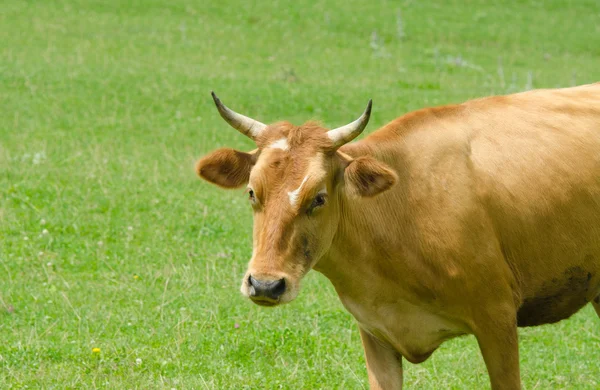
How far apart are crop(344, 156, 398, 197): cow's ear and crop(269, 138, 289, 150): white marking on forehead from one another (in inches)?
17.0

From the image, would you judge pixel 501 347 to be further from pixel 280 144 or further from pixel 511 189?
pixel 280 144

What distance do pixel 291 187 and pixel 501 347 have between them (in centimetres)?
184

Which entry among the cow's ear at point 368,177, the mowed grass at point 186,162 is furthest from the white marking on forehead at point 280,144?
the mowed grass at point 186,162

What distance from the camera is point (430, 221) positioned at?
656cm

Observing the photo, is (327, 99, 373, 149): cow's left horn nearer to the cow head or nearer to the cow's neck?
the cow head

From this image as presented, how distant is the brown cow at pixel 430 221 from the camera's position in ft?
20.1

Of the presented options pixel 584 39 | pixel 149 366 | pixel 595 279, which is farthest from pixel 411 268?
pixel 584 39

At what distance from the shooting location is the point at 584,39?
96.4ft

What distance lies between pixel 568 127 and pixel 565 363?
2232mm

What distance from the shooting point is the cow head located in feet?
19.3

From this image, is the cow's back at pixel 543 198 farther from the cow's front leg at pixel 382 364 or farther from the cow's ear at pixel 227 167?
the cow's ear at pixel 227 167

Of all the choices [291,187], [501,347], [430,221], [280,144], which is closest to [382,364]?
[501,347]

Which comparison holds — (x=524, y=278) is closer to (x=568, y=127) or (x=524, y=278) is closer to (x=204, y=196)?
(x=568, y=127)

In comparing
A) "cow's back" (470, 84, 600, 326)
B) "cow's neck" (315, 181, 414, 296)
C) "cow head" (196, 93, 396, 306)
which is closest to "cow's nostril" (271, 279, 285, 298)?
"cow head" (196, 93, 396, 306)
